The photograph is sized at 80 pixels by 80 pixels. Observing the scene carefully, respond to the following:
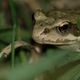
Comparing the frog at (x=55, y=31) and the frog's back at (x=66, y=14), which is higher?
the frog's back at (x=66, y=14)

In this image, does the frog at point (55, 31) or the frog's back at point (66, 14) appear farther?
the frog's back at point (66, 14)

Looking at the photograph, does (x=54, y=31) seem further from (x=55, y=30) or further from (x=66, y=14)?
(x=66, y=14)

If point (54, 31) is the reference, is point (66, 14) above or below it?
above

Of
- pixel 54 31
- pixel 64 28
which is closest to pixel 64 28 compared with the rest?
pixel 64 28

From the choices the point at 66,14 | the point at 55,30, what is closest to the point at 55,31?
the point at 55,30

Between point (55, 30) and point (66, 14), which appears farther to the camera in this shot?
point (66, 14)

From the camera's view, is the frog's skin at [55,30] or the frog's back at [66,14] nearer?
the frog's skin at [55,30]

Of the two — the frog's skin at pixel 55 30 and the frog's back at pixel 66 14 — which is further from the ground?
the frog's back at pixel 66 14
